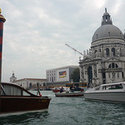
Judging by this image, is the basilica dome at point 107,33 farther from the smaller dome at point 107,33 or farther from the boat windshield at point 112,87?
the boat windshield at point 112,87

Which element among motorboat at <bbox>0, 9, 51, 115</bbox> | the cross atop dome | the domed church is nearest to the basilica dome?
the domed church

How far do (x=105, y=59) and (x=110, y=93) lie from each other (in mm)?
57033

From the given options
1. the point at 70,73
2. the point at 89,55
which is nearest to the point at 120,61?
the point at 89,55

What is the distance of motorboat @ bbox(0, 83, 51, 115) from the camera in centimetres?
1215

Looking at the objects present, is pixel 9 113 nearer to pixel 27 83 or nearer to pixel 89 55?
pixel 89 55

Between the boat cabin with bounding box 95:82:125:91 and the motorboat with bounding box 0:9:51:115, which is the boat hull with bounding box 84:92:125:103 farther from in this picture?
the motorboat with bounding box 0:9:51:115

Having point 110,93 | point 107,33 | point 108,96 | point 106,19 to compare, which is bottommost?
point 108,96

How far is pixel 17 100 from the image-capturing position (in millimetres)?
12766

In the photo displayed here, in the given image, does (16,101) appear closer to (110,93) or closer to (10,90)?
(10,90)

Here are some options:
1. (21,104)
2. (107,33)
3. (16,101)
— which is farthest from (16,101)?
(107,33)

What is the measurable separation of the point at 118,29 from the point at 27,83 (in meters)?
82.2

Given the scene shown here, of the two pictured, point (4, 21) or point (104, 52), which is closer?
point (4, 21)

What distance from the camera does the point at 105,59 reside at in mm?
77312

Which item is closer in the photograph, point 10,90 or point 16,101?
point 16,101
